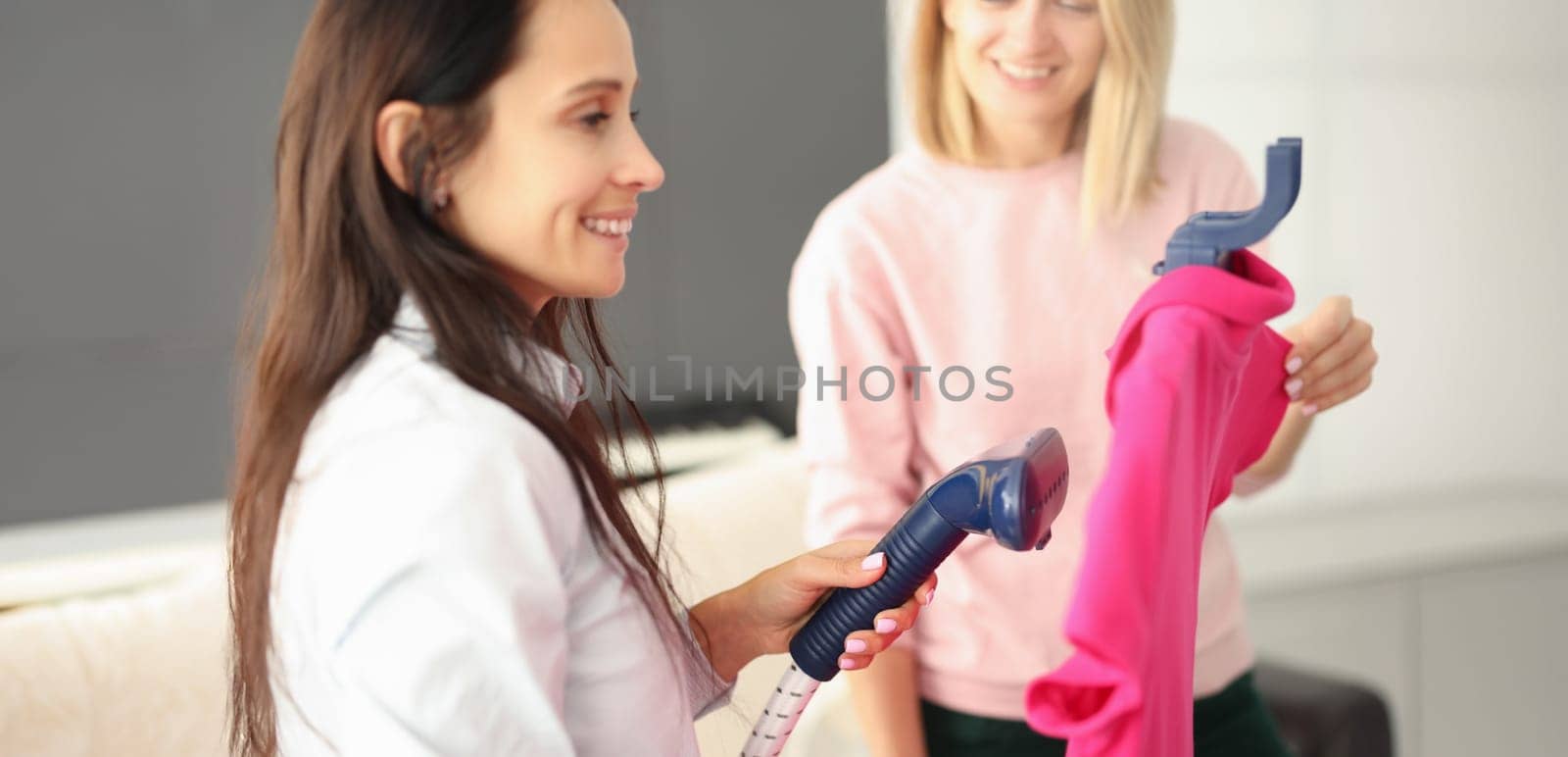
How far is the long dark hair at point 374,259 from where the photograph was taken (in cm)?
75

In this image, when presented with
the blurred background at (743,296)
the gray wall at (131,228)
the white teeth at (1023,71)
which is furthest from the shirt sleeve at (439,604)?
the gray wall at (131,228)

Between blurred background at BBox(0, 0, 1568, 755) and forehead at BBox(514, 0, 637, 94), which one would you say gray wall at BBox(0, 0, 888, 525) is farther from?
forehead at BBox(514, 0, 637, 94)

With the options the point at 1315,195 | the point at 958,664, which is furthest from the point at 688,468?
the point at 958,664

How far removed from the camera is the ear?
75 cm

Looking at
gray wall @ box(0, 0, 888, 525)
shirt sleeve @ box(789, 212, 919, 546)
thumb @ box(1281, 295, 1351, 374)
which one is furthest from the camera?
gray wall @ box(0, 0, 888, 525)

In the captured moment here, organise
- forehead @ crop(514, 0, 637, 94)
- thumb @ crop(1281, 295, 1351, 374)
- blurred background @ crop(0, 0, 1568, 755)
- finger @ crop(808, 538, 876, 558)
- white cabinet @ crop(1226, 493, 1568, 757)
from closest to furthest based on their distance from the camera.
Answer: forehead @ crop(514, 0, 637, 94)
finger @ crop(808, 538, 876, 558)
thumb @ crop(1281, 295, 1351, 374)
blurred background @ crop(0, 0, 1568, 755)
white cabinet @ crop(1226, 493, 1568, 757)

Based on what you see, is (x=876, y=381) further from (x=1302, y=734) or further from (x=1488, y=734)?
(x=1488, y=734)

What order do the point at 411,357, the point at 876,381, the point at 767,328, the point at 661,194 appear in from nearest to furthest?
the point at 411,357
the point at 876,381
the point at 661,194
the point at 767,328

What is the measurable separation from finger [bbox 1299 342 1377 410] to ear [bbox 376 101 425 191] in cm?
64

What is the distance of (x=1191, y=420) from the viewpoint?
2.78ft

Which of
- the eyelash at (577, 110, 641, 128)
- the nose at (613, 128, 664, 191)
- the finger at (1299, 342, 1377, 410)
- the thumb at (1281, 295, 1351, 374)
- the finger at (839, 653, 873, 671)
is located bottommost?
the finger at (839, 653, 873, 671)

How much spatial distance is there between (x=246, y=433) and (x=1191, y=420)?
54 cm

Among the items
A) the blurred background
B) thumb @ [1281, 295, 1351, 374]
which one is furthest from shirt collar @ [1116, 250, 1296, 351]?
the blurred background

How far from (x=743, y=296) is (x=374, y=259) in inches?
80.5
